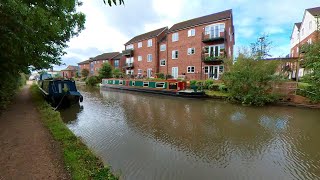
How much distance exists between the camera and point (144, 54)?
3472cm

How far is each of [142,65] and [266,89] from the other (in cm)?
2266

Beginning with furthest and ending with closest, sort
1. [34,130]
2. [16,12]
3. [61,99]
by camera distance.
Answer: [61,99]
[34,130]
[16,12]

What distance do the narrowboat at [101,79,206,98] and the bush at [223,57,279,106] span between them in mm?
3309

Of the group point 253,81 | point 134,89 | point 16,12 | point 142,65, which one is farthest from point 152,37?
point 16,12

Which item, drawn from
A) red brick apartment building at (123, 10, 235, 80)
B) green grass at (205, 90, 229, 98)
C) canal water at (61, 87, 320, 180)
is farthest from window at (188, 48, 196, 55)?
canal water at (61, 87, 320, 180)

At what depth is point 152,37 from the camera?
109ft

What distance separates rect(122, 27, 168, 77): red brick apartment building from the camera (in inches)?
1283

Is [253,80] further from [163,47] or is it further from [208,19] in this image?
[163,47]

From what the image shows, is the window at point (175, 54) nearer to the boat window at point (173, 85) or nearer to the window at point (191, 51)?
the window at point (191, 51)

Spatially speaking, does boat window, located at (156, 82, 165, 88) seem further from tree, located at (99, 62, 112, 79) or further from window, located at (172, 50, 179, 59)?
tree, located at (99, 62, 112, 79)

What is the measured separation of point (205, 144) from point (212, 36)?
19948 millimetres

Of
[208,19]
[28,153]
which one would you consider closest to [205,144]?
[28,153]

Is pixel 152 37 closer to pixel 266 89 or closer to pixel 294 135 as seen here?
pixel 266 89

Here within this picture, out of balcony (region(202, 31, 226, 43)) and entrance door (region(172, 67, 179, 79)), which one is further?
entrance door (region(172, 67, 179, 79))
